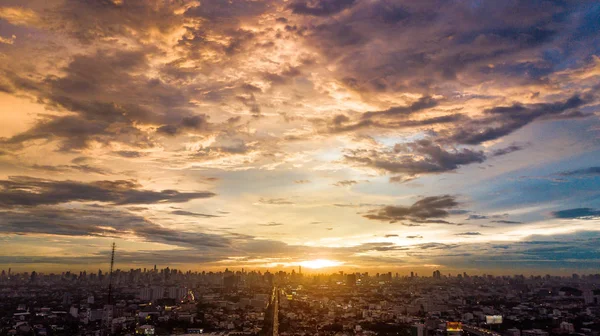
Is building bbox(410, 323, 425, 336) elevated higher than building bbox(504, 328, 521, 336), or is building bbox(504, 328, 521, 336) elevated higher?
building bbox(410, 323, 425, 336)

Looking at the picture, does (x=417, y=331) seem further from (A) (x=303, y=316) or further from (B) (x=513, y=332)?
(A) (x=303, y=316)

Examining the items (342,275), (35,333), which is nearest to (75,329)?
(35,333)

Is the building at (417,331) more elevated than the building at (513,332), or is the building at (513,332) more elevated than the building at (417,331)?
the building at (417,331)

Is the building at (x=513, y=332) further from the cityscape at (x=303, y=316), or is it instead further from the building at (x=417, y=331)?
the building at (x=417, y=331)

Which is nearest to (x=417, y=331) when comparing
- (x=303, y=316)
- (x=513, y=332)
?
(x=513, y=332)

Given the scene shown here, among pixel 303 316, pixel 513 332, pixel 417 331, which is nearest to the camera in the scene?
pixel 417 331

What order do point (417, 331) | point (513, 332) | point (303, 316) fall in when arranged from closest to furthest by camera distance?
1. point (417, 331)
2. point (513, 332)
3. point (303, 316)

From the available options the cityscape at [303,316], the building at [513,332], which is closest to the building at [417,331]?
the cityscape at [303,316]

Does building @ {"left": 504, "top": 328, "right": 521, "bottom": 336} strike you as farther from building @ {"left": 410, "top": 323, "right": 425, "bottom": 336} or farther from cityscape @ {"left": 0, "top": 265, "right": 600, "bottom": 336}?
building @ {"left": 410, "top": 323, "right": 425, "bottom": 336}

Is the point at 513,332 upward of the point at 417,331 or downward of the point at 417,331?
downward

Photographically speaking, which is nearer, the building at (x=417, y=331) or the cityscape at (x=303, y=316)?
the building at (x=417, y=331)

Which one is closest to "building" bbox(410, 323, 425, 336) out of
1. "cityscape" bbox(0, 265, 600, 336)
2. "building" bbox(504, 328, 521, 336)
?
"cityscape" bbox(0, 265, 600, 336)
